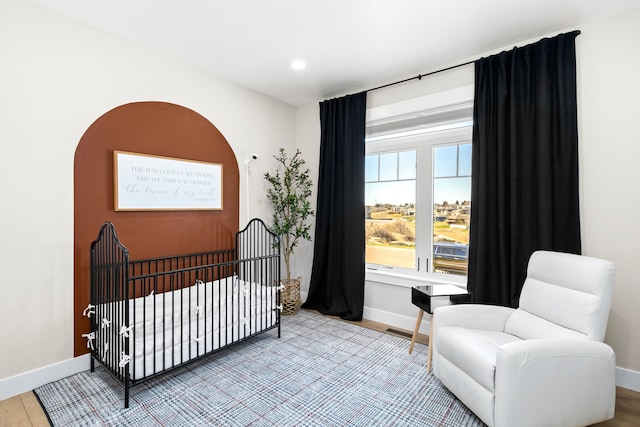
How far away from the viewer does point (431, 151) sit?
3.30 m

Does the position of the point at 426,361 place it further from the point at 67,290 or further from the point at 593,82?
the point at 67,290

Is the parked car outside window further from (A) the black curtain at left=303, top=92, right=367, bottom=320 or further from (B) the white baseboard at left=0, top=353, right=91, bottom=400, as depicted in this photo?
(B) the white baseboard at left=0, top=353, right=91, bottom=400

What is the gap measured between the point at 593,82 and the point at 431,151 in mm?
1331

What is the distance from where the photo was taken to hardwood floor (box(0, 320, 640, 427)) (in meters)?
1.82

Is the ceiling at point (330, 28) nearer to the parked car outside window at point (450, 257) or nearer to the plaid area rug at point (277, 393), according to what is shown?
the parked car outside window at point (450, 257)

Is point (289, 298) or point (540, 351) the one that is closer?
point (540, 351)

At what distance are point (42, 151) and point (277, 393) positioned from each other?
232 cm

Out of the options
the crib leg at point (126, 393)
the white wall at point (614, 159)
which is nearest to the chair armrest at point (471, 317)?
the white wall at point (614, 159)

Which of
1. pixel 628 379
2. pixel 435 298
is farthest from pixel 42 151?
pixel 628 379

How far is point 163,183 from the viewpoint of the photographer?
2.84m

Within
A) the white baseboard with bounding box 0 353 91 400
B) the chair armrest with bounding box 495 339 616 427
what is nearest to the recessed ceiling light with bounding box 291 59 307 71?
the chair armrest with bounding box 495 339 616 427

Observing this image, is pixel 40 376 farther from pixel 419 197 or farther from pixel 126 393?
pixel 419 197

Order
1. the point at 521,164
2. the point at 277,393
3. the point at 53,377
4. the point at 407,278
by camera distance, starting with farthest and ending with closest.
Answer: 1. the point at 407,278
2. the point at 521,164
3. the point at 53,377
4. the point at 277,393

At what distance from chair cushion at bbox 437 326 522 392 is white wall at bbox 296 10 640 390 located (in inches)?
35.5
